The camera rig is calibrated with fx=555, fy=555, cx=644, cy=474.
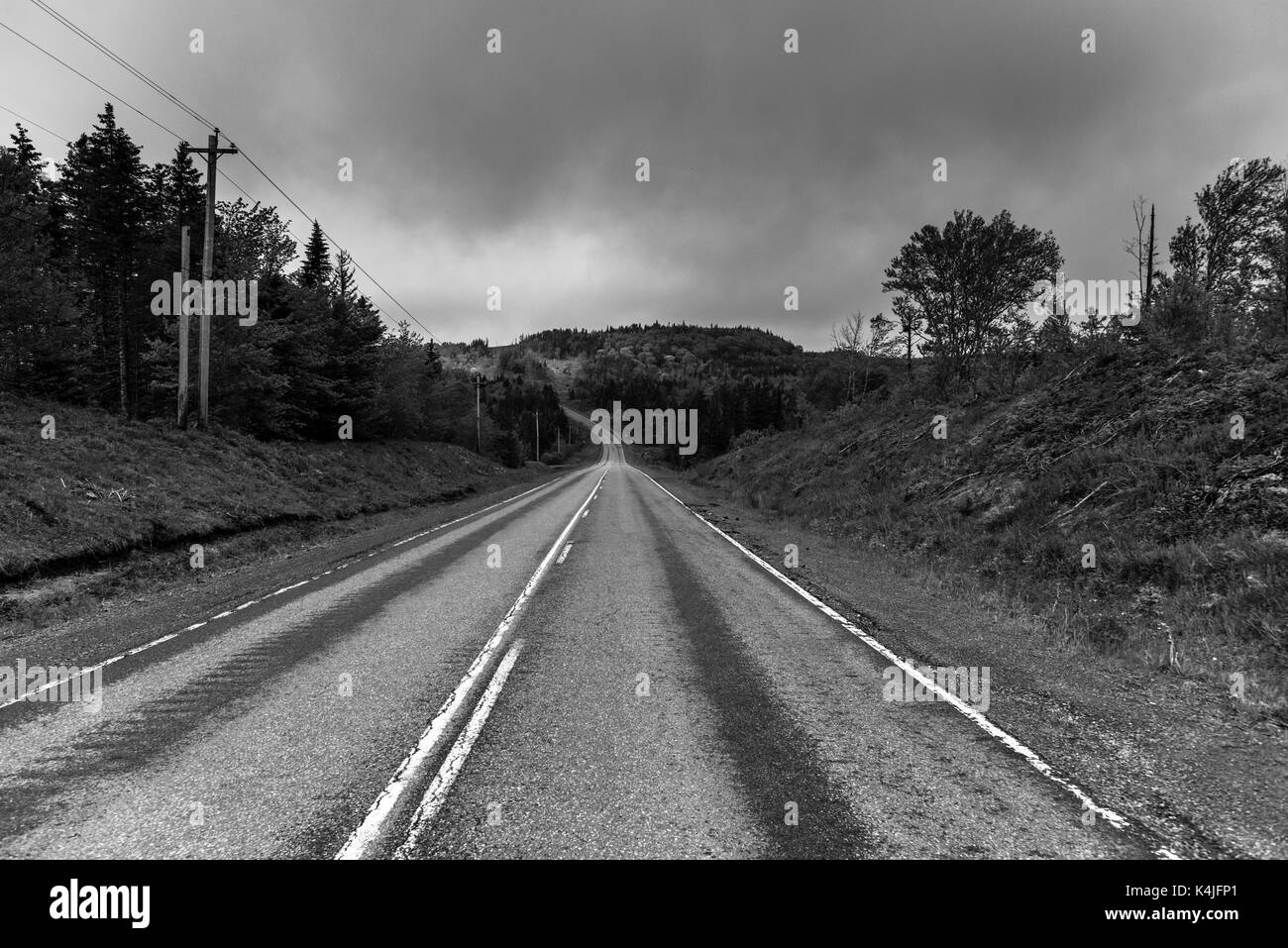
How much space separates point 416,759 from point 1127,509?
35.3ft

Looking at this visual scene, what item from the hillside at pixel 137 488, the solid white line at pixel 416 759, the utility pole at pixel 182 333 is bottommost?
the solid white line at pixel 416 759

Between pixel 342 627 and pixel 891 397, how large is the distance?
82.9 feet

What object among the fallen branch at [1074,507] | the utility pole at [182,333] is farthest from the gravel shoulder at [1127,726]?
the utility pole at [182,333]

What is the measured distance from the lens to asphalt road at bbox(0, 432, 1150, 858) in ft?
9.66

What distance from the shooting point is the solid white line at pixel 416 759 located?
114 inches

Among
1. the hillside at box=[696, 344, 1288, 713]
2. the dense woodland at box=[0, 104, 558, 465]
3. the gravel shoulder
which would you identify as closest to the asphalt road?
the gravel shoulder

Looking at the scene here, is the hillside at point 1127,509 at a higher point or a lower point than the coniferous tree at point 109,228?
lower

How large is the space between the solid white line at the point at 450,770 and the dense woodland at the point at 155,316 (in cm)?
2033

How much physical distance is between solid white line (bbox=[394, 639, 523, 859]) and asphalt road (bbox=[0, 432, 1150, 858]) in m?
0.02

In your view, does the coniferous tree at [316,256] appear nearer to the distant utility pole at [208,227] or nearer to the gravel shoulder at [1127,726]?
the distant utility pole at [208,227]

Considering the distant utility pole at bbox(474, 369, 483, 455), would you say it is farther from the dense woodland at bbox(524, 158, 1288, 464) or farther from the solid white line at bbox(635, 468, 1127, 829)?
the solid white line at bbox(635, 468, 1127, 829)

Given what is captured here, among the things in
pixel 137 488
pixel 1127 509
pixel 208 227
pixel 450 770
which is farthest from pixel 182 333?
pixel 1127 509
